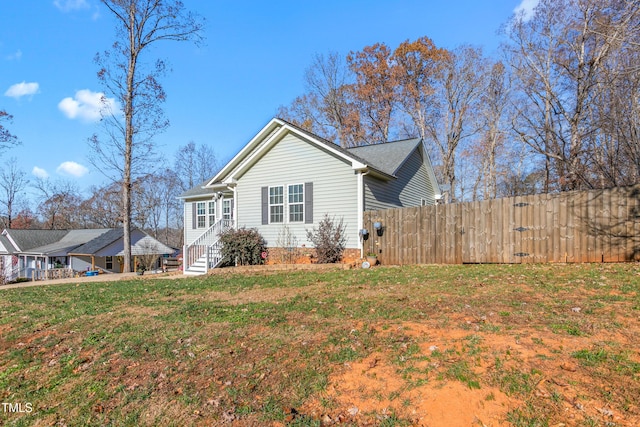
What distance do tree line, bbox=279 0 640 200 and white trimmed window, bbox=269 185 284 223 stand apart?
11520mm

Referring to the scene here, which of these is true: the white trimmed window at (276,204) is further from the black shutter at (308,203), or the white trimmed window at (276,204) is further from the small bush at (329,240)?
the small bush at (329,240)

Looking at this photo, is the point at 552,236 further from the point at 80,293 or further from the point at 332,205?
the point at 80,293

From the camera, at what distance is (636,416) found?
2555 mm

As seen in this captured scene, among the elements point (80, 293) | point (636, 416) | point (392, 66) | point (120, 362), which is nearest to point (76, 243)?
point (80, 293)

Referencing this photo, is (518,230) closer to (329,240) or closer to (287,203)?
(329,240)

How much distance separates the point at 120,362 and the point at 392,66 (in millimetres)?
28592

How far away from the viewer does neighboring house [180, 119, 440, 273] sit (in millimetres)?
12539

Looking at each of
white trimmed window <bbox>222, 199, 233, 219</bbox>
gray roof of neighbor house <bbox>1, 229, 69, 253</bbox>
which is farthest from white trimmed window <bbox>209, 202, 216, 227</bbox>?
gray roof of neighbor house <bbox>1, 229, 69, 253</bbox>

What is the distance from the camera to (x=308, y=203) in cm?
1323

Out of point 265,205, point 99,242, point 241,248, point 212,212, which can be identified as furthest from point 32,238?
point 265,205

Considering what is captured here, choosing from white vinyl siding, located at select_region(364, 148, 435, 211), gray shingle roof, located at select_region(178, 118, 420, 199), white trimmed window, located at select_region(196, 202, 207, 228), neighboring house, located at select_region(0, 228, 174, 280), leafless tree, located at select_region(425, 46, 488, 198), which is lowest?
neighboring house, located at select_region(0, 228, 174, 280)

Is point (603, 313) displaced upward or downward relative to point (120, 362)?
upward

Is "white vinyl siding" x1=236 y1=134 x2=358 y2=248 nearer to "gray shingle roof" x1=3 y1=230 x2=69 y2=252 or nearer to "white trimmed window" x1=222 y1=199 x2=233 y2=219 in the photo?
"white trimmed window" x1=222 y1=199 x2=233 y2=219

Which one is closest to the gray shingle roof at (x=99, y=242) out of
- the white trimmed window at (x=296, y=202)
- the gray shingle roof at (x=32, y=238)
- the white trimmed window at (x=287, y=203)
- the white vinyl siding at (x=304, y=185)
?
the gray shingle roof at (x=32, y=238)
